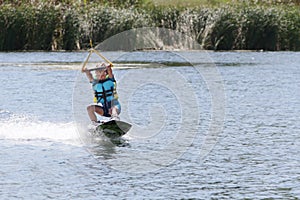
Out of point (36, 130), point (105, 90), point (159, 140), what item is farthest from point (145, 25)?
point (159, 140)

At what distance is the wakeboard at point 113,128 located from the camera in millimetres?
17062

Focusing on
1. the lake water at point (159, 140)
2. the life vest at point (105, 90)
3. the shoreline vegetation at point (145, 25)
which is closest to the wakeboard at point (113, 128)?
the lake water at point (159, 140)

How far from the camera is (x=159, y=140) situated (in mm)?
17188

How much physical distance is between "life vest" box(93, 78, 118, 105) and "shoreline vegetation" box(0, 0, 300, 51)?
27314mm

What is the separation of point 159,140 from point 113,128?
36.5 inches

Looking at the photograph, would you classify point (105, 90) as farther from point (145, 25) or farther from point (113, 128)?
point (145, 25)

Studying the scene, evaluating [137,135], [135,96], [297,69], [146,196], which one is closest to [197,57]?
[297,69]

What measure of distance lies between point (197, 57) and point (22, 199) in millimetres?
30711

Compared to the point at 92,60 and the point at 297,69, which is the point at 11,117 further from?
the point at 92,60

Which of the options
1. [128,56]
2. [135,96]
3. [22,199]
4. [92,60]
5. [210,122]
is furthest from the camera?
[128,56]

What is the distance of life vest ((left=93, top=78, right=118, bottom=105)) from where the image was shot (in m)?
17.5

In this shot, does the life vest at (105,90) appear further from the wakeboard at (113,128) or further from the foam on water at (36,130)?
the foam on water at (36,130)

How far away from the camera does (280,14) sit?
45.3m

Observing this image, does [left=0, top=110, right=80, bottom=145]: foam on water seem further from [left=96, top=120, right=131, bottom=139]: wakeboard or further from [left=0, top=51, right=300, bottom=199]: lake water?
[left=96, top=120, right=131, bottom=139]: wakeboard
